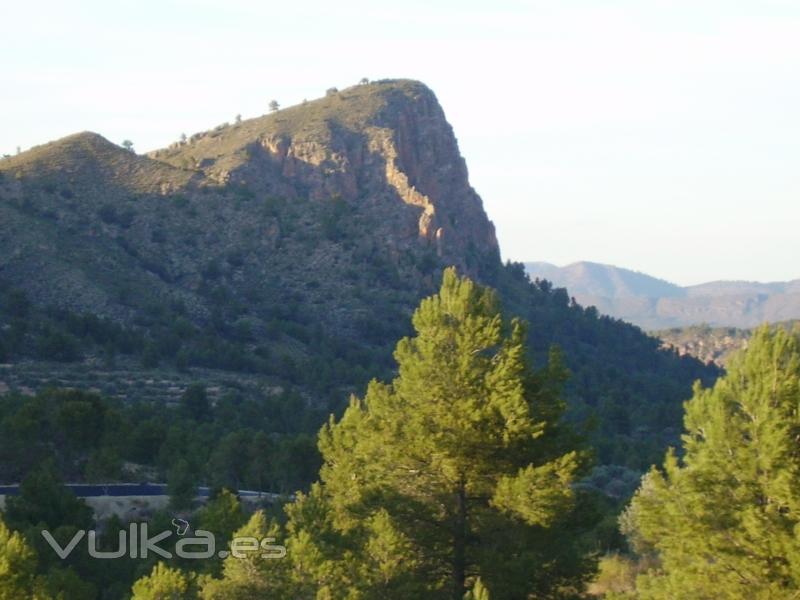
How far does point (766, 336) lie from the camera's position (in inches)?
631

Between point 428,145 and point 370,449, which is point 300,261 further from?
point 370,449

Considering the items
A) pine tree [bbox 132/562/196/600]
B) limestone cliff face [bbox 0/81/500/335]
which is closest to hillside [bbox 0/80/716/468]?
limestone cliff face [bbox 0/81/500/335]

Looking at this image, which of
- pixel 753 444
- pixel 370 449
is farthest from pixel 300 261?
pixel 753 444

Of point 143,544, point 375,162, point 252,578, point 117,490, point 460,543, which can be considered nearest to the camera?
point 252,578

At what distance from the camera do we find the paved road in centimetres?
3183

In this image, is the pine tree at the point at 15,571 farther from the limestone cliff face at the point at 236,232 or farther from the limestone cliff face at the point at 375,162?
the limestone cliff face at the point at 375,162

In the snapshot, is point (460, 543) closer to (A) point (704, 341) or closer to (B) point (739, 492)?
(B) point (739, 492)

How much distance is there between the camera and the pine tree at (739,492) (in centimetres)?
1508

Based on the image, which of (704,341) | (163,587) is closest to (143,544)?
(163,587)

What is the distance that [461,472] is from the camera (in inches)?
760

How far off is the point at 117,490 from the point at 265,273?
161 feet

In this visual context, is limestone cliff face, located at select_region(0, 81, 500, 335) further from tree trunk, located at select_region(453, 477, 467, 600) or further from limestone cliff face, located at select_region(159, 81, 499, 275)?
tree trunk, located at select_region(453, 477, 467, 600)

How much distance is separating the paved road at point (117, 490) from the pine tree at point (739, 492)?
18.5m

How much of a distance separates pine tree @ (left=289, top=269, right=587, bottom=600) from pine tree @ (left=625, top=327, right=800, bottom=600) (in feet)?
8.04
